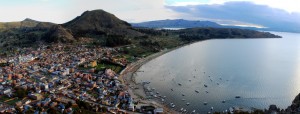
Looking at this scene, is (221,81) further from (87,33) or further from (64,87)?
(87,33)

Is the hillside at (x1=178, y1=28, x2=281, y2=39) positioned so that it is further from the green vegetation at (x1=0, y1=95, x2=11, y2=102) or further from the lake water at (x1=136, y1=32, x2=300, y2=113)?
the green vegetation at (x1=0, y1=95, x2=11, y2=102)

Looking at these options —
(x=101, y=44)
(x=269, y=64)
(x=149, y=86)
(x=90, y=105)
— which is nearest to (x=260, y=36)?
(x=269, y=64)

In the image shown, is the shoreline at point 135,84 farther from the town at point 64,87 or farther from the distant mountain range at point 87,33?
the distant mountain range at point 87,33

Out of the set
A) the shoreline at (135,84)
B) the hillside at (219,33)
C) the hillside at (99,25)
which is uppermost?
the hillside at (99,25)

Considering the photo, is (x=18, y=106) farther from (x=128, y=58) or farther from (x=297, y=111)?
(x=128, y=58)

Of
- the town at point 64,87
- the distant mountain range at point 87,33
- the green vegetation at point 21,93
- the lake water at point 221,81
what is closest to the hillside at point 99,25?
the distant mountain range at point 87,33

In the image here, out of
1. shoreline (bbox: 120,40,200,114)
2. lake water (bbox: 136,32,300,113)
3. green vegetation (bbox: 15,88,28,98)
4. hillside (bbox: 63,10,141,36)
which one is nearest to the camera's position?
green vegetation (bbox: 15,88,28,98)

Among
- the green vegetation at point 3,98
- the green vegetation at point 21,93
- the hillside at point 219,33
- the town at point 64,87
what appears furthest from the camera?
the hillside at point 219,33

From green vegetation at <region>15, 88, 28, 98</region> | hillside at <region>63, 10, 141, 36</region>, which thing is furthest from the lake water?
hillside at <region>63, 10, 141, 36</region>

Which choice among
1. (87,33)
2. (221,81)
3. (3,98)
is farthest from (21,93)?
(87,33)
